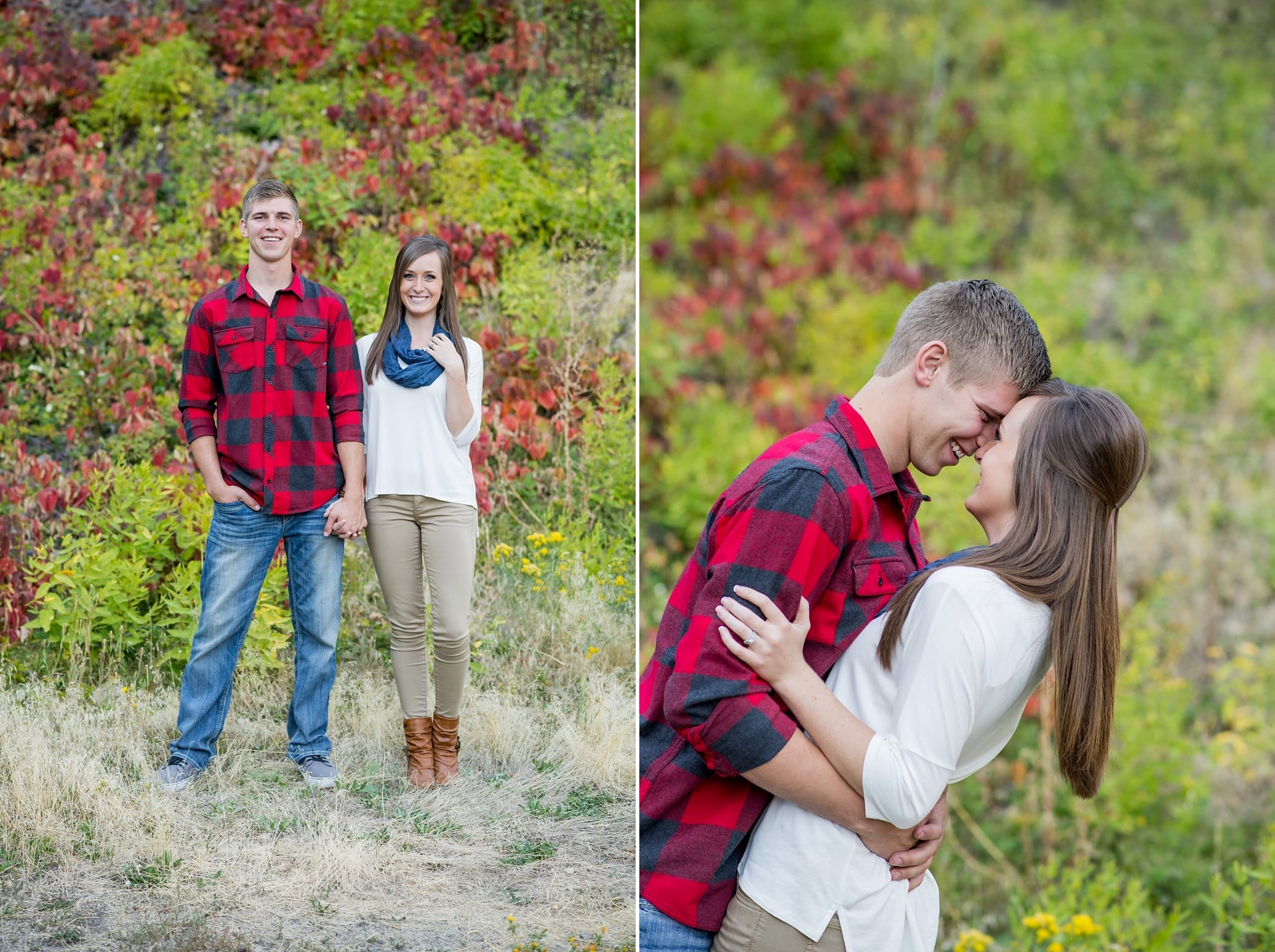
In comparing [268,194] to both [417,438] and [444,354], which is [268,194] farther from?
[417,438]

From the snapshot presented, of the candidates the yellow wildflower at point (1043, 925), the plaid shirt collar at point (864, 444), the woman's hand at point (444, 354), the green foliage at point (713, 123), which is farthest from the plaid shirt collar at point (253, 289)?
the green foliage at point (713, 123)

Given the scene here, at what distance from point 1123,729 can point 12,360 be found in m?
3.76

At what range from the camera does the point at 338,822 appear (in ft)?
7.35

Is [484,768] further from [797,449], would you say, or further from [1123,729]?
[1123,729]

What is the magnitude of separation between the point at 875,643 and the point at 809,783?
0.25 meters

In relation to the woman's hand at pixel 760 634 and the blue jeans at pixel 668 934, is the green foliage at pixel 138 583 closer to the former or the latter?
the blue jeans at pixel 668 934

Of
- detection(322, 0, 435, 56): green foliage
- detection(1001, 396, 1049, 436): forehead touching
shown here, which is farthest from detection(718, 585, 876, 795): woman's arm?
detection(322, 0, 435, 56): green foliage

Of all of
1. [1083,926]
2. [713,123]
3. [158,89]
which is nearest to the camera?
[158,89]

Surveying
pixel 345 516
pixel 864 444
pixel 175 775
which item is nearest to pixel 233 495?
pixel 345 516

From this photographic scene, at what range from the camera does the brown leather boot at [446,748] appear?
2357 mm

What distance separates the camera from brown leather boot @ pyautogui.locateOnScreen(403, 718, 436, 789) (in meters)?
2.33

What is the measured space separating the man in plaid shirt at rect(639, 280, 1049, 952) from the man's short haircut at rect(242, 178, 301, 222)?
1.34 m

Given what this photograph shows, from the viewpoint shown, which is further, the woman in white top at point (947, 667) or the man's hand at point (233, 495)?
the man's hand at point (233, 495)

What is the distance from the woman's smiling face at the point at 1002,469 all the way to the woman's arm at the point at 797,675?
15.8 inches
